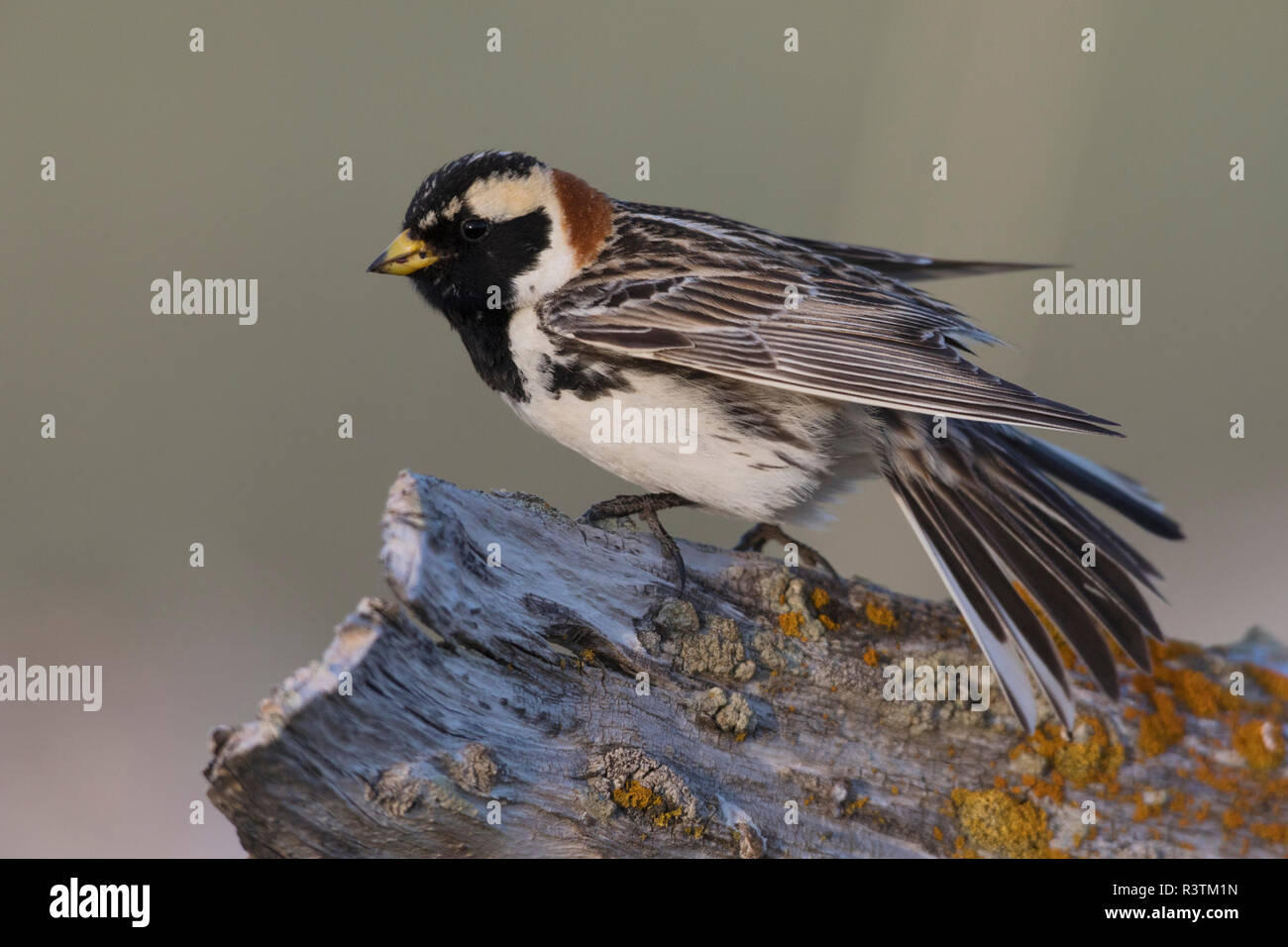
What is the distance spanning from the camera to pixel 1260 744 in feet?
13.0

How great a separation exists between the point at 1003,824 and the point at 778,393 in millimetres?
1658

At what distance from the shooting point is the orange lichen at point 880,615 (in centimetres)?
409

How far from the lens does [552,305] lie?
4496 mm

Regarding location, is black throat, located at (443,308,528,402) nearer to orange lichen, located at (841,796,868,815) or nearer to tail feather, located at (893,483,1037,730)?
tail feather, located at (893,483,1037,730)

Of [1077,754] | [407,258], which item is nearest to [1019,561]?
[1077,754]

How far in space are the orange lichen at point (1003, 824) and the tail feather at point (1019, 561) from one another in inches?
11.2

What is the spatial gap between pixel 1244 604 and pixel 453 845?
5.89 metres

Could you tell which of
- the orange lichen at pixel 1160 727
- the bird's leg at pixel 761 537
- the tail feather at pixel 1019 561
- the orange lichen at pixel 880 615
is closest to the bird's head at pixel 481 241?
the bird's leg at pixel 761 537

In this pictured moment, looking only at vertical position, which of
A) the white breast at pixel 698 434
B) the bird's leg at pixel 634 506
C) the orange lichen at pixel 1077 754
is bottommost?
the orange lichen at pixel 1077 754

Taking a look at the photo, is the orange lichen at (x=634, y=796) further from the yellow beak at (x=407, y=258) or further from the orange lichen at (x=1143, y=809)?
the yellow beak at (x=407, y=258)

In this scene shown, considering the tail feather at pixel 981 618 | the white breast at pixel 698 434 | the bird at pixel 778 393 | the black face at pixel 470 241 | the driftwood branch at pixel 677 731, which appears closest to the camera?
the driftwood branch at pixel 677 731

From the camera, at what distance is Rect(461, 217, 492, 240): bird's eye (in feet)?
15.1

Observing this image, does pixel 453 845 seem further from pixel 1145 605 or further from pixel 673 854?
pixel 1145 605
